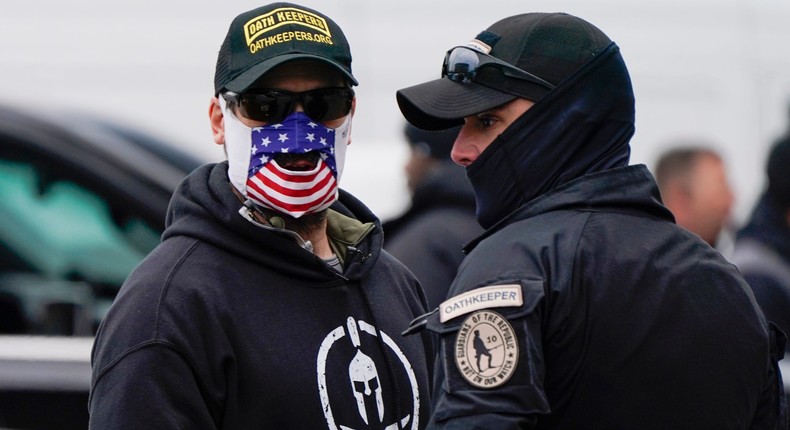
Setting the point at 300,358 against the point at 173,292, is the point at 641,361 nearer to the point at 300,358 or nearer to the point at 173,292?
the point at 300,358

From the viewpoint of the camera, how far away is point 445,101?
2783 mm

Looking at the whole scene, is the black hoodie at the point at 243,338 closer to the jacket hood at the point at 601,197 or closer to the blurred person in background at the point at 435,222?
the jacket hood at the point at 601,197

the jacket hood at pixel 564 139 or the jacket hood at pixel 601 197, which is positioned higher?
the jacket hood at pixel 564 139

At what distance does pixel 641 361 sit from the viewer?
2.54 meters

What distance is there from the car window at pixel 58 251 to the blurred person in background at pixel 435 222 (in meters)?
1.11

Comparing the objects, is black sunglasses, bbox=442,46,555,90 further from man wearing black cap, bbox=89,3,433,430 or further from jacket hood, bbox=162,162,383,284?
jacket hood, bbox=162,162,383,284

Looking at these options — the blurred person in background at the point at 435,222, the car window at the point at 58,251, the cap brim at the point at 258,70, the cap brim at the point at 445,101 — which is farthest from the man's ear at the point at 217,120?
the blurred person in background at the point at 435,222

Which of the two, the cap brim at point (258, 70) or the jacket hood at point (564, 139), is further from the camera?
the cap brim at point (258, 70)

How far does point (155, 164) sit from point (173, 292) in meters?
1.76

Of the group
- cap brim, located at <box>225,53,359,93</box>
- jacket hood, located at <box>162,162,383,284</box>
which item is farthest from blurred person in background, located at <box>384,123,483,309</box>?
cap brim, located at <box>225,53,359,93</box>

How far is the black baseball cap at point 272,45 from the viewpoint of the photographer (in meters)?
3.00

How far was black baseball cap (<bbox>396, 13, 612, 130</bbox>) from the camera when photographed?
2719 mm

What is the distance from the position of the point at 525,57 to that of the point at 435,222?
2.79 meters

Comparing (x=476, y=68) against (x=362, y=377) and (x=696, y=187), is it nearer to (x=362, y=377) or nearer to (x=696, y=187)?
(x=362, y=377)
